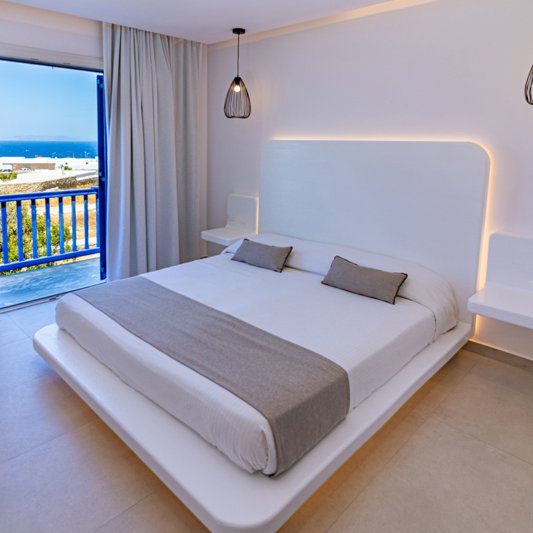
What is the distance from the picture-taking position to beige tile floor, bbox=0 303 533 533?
1.75m

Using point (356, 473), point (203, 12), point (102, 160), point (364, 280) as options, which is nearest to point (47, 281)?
point (102, 160)

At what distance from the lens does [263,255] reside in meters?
3.53

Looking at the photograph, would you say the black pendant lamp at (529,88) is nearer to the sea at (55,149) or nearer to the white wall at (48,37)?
the white wall at (48,37)

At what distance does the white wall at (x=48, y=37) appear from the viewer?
3.38 metres

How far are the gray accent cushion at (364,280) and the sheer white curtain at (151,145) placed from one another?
2037 mm

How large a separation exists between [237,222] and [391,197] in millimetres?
1821

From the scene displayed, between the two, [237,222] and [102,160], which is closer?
[102,160]

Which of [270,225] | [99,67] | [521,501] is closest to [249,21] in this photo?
[99,67]

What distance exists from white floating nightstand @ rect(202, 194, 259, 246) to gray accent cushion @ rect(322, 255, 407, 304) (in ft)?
4.61

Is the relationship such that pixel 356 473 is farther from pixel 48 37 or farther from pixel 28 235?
pixel 28 235

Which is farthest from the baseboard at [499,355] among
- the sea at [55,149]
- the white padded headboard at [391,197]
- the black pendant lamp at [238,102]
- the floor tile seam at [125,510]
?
the sea at [55,149]

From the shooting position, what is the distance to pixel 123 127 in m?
4.00

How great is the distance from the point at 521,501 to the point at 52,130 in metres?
5.58

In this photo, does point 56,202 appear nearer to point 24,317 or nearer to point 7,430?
point 24,317
